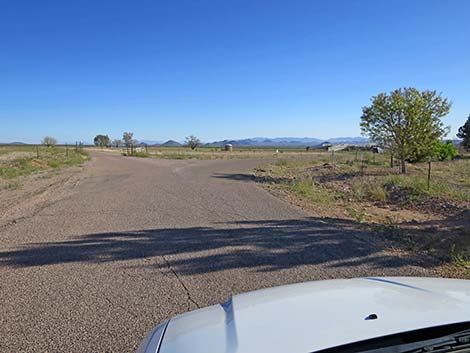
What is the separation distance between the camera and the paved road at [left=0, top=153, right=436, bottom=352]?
370 cm

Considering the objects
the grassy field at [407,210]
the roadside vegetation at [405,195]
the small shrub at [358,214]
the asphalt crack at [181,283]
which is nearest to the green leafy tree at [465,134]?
the roadside vegetation at [405,195]

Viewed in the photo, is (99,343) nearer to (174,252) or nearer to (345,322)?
(345,322)

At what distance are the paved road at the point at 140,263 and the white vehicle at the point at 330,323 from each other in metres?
1.52

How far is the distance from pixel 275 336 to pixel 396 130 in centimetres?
2437

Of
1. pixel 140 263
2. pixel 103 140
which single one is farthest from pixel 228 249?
pixel 103 140

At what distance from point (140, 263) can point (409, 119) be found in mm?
21837

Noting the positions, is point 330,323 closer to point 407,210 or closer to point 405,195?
point 407,210

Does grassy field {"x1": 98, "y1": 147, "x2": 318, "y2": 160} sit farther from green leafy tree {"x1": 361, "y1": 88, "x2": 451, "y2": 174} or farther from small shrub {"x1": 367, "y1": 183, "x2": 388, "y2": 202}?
small shrub {"x1": 367, "y1": 183, "x2": 388, "y2": 202}

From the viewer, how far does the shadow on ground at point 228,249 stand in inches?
219

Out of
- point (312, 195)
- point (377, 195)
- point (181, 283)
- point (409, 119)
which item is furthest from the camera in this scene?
point (409, 119)

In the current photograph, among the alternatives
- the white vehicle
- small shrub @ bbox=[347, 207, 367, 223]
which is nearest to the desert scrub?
small shrub @ bbox=[347, 207, 367, 223]

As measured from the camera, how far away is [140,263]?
559 centimetres

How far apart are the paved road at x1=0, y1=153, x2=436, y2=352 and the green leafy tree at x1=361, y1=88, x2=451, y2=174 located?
16.1m

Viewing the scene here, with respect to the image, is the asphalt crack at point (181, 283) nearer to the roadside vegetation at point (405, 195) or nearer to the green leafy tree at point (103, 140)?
the roadside vegetation at point (405, 195)
